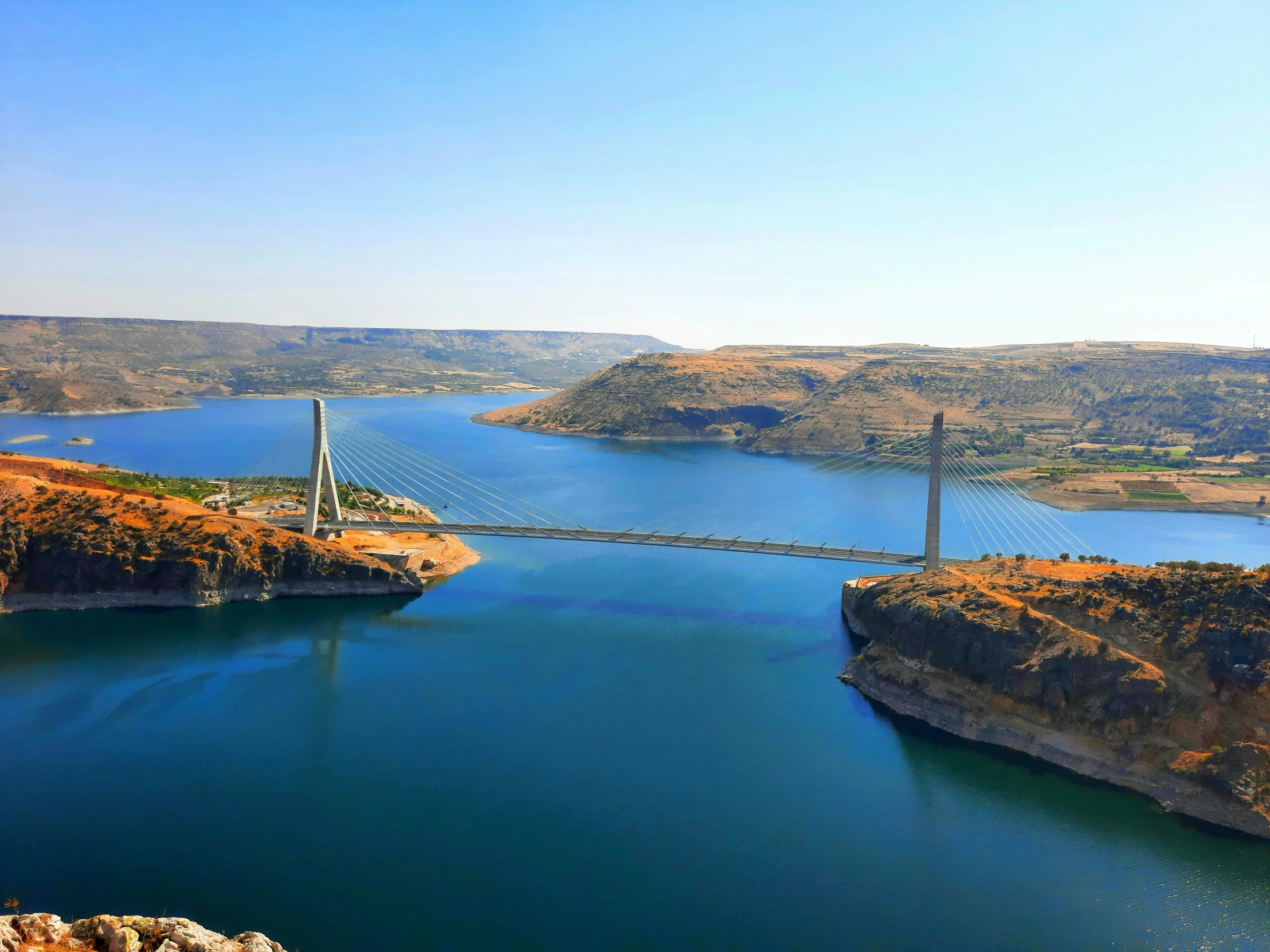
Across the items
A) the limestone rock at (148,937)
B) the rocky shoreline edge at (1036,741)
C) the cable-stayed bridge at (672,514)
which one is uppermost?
the cable-stayed bridge at (672,514)

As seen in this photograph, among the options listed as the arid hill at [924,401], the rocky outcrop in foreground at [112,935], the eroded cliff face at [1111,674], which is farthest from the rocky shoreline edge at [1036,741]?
the arid hill at [924,401]

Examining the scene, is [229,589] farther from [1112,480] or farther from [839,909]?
[1112,480]

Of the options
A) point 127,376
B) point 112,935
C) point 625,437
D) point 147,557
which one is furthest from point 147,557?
point 127,376

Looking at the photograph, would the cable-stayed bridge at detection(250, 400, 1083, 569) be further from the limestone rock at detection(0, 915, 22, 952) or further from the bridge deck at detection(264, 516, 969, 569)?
the limestone rock at detection(0, 915, 22, 952)

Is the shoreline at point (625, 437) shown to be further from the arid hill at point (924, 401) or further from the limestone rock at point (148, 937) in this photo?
the limestone rock at point (148, 937)

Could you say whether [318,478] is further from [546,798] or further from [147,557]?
[546,798]

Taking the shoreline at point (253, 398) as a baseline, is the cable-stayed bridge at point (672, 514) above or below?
below

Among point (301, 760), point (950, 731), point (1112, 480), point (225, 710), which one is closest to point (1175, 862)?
point (950, 731)
